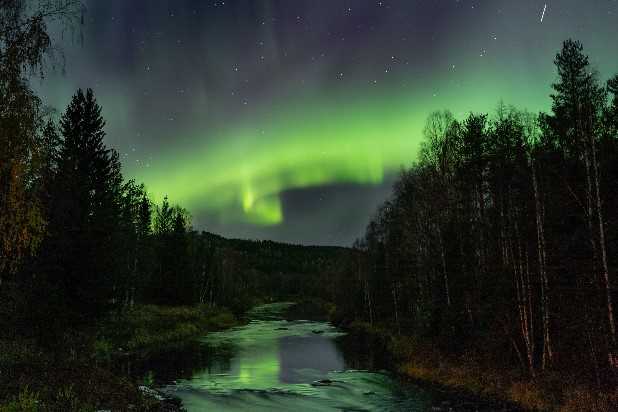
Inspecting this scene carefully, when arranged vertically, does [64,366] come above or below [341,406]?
above


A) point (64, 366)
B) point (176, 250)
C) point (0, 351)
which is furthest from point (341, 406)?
point (176, 250)

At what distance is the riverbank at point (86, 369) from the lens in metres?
14.5

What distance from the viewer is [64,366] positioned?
66.4 ft

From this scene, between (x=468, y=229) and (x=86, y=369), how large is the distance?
23871mm

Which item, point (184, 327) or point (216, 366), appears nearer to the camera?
point (216, 366)

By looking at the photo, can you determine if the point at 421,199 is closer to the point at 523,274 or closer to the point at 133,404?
the point at 523,274

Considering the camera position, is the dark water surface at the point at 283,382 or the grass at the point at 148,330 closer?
the dark water surface at the point at 283,382

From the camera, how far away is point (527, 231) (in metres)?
24.1

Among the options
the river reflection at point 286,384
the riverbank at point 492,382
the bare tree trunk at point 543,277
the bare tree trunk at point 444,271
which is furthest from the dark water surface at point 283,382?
the bare tree trunk at point 444,271

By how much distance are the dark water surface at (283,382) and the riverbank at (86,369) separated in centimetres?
301

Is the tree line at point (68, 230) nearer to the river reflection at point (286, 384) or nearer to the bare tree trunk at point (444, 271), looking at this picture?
the river reflection at point (286, 384)

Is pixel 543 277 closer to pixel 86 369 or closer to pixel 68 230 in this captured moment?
pixel 86 369

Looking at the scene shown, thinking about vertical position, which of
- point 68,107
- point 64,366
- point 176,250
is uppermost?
point 68,107

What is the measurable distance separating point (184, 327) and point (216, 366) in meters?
20.4
